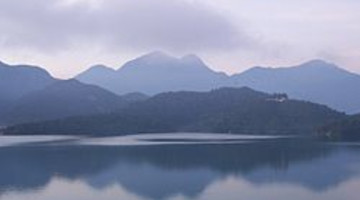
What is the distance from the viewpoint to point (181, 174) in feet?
194

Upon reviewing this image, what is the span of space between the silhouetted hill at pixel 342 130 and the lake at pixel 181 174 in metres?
41.9

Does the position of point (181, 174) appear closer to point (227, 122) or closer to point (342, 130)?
point (342, 130)

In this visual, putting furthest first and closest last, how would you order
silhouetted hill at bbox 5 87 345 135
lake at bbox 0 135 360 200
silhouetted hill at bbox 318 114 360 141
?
silhouetted hill at bbox 5 87 345 135, silhouetted hill at bbox 318 114 360 141, lake at bbox 0 135 360 200

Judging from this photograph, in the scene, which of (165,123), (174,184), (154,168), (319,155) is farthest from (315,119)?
(174,184)

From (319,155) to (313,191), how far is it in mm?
31928

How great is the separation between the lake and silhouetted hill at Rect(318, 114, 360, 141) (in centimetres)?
4187

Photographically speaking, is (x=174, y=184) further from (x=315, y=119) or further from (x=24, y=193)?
(x=315, y=119)

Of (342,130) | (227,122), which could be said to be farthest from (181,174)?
(227,122)

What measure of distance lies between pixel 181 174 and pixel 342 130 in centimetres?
7882

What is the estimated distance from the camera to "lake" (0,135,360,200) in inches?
1836

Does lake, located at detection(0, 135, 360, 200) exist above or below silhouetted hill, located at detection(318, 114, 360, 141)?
below

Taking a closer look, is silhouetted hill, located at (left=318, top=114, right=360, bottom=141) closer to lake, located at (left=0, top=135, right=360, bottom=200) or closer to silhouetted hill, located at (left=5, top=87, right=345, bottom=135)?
silhouetted hill, located at (left=5, top=87, right=345, bottom=135)

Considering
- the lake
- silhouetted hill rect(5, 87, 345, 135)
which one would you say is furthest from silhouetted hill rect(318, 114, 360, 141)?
the lake

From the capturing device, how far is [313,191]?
155 feet
